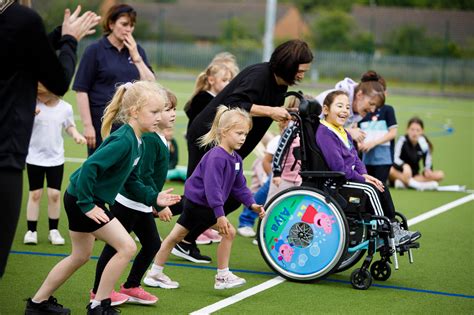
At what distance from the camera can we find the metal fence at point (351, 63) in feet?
149

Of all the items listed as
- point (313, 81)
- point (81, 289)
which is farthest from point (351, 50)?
point (81, 289)

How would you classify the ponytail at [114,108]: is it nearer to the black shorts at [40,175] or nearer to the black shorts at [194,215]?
the black shorts at [194,215]

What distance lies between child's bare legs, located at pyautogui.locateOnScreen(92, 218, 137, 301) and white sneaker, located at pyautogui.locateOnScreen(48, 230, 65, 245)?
265 cm

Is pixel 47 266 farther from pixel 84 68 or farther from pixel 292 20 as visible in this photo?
pixel 292 20

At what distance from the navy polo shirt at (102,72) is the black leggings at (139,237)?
8.36ft

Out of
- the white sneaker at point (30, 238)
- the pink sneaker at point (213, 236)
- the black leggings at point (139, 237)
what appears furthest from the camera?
the pink sneaker at point (213, 236)

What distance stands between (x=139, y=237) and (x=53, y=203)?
2.30m

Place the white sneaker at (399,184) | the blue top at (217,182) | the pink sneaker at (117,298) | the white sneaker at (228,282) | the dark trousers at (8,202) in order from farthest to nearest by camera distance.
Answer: the white sneaker at (399,184)
the white sneaker at (228,282)
the blue top at (217,182)
the pink sneaker at (117,298)
the dark trousers at (8,202)

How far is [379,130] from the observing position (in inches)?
388

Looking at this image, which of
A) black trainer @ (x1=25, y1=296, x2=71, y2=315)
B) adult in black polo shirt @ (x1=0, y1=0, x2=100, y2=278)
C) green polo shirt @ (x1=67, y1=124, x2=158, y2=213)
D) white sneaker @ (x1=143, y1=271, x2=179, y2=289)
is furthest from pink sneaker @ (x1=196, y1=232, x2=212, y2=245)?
adult in black polo shirt @ (x1=0, y1=0, x2=100, y2=278)

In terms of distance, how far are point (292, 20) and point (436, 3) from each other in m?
11.8

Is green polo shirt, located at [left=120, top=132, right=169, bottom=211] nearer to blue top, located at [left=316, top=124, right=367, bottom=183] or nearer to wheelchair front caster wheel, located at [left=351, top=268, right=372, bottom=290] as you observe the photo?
blue top, located at [left=316, top=124, right=367, bottom=183]

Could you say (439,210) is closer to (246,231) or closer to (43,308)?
(246,231)

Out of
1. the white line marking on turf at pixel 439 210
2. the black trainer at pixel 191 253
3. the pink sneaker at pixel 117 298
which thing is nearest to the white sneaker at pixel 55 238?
the black trainer at pixel 191 253
